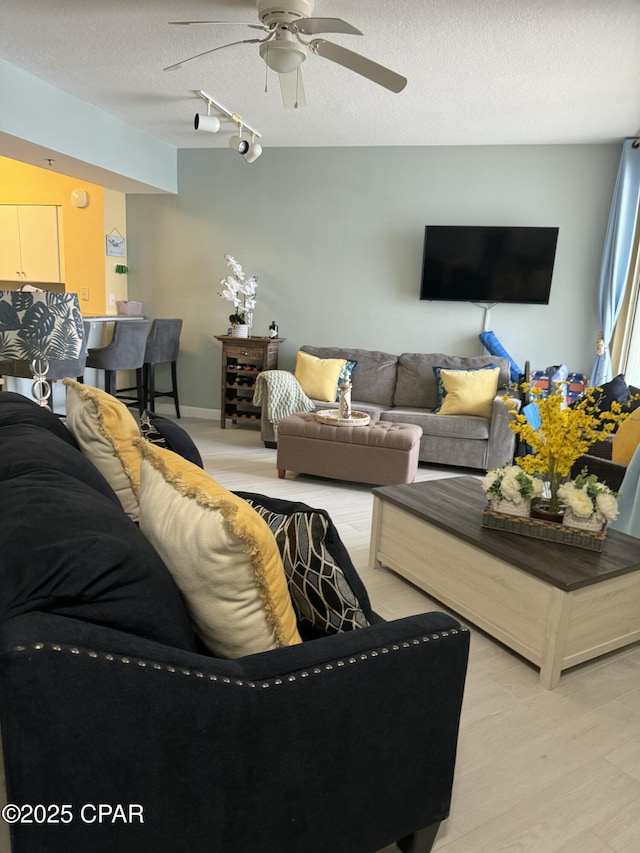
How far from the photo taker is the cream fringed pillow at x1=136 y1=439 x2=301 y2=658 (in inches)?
36.9

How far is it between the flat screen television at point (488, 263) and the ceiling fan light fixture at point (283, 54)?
260 centimetres

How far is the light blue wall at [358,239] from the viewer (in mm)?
4953

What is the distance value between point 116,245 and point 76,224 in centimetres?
57

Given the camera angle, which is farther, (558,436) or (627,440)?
(627,440)

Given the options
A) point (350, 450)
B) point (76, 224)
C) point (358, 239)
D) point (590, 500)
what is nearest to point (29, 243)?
point (76, 224)

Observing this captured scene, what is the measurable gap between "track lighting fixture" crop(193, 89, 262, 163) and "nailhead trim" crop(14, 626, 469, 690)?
13.0ft

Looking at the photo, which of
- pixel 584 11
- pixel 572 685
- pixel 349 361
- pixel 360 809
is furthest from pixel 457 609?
pixel 349 361

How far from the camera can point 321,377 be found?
5.04 meters

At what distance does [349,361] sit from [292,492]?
176 cm

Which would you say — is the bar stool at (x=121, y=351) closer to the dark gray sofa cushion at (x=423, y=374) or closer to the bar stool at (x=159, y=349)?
the bar stool at (x=159, y=349)

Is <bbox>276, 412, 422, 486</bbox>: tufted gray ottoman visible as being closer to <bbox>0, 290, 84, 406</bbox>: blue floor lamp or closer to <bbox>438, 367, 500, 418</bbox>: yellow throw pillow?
<bbox>438, 367, 500, 418</bbox>: yellow throw pillow

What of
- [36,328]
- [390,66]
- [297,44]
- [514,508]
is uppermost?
[390,66]

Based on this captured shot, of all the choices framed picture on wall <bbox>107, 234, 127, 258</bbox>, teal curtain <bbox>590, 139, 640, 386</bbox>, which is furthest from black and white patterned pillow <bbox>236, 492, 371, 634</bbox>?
framed picture on wall <bbox>107, 234, 127, 258</bbox>

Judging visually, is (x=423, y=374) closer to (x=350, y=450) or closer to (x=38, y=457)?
(x=350, y=450)
